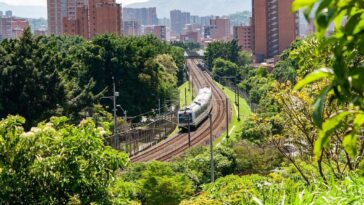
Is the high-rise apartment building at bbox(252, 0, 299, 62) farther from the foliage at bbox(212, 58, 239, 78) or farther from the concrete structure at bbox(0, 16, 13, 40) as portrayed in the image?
the concrete structure at bbox(0, 16, 13, 40)

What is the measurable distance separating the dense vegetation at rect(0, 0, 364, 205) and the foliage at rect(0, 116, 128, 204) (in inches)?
0.5

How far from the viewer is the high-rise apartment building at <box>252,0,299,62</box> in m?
98.3

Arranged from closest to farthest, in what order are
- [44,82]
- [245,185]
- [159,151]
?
[245,185] → [44,82] → [159,151]

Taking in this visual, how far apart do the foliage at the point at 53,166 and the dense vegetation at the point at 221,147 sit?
0.01 meters

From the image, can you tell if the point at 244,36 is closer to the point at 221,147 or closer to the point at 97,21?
the point at 97,21

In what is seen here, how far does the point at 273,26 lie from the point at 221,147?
7827 centimetres

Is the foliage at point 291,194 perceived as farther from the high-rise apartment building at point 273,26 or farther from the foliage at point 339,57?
the high-rise apartment building at point 273,26

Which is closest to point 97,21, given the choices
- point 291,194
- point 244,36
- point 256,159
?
point 244,36

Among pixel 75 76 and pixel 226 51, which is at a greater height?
pixel 226 51

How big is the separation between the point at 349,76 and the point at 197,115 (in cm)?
3774

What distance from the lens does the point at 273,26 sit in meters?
99.4

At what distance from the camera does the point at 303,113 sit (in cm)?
1018

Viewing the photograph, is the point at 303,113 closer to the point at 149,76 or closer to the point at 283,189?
the point at 283,189

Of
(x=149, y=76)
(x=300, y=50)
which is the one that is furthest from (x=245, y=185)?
(x=149, y=76)
